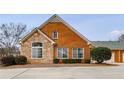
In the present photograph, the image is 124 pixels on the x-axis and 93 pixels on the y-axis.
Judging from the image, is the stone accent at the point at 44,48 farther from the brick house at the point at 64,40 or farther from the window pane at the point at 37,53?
the brick house at the point at 64,40

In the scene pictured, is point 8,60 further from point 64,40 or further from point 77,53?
point 77,53

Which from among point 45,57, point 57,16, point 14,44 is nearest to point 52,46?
point 45,57

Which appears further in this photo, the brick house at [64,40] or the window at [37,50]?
the brick house at [64,40]

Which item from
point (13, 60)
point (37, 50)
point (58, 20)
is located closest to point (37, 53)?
point (37, 50)

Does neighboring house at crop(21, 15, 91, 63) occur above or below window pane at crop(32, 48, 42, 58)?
above

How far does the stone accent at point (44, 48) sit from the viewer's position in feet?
133

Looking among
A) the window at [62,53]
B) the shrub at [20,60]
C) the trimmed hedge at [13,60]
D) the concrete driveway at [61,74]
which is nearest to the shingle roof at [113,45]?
the window at [62,53]

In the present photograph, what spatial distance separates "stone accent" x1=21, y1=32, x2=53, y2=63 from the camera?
4059cm

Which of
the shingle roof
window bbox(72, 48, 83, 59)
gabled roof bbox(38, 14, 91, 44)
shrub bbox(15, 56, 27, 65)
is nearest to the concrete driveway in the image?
shrub bbox(15, 56, 27, 65)

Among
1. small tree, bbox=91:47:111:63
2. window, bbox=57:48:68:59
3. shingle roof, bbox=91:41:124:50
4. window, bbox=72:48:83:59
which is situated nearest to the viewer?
small tree, bbox=91:47:111:63

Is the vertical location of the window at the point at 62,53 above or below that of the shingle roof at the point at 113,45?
below

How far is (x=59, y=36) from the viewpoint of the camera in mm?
41906

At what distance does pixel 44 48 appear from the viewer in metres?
40.7

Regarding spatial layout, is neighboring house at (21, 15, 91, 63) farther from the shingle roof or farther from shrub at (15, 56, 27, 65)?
the shingle roof
